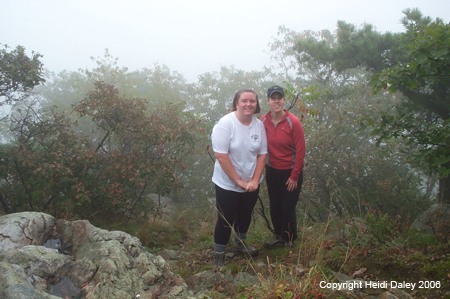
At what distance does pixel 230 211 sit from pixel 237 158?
0.56 meters

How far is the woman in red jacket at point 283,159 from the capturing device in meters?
3.16

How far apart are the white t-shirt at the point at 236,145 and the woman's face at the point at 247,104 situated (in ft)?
0.37

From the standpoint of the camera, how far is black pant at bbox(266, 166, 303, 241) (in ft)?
10.9

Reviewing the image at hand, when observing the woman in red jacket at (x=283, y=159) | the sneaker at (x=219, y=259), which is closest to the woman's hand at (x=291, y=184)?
the woman in red jacket at (x=283, y=159)

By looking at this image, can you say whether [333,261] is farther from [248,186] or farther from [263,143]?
[263,143]

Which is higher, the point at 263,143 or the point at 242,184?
the point at 263,143

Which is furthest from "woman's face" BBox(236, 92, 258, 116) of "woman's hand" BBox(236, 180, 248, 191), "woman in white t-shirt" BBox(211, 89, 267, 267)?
"woman's hand" BBox(236, 180, 248, 191)

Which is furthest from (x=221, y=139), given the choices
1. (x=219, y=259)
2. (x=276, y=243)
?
(x=276, y=243)

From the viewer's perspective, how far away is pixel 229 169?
295 centimetres

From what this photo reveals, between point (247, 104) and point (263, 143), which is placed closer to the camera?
point (247, 104)

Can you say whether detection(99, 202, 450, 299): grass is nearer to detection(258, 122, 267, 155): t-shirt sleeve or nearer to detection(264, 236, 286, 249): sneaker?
detection(264, 236, 286, 249): sneaker

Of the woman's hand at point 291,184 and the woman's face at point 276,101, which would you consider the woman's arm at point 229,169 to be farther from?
the woman's face at point 276,101

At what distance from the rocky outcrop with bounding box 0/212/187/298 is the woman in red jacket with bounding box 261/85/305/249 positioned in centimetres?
149

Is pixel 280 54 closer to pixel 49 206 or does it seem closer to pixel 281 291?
pixel 49 206
